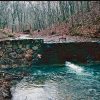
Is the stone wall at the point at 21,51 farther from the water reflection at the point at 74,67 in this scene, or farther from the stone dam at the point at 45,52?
the water reflection at the point at 74,67

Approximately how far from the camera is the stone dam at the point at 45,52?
74.1ft

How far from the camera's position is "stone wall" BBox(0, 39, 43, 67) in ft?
73.0

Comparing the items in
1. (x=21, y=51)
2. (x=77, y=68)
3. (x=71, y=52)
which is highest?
(x=21, y=51)

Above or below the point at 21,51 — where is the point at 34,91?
below

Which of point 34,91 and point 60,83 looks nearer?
point 34,91

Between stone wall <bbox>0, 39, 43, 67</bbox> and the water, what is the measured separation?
3.73 feet

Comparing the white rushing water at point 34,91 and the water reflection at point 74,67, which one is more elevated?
the white rushing water at point 34,91

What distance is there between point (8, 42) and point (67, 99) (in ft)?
38.3

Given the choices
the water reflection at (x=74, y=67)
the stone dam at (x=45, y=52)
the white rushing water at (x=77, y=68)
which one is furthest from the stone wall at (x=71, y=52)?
the white rushing water at (x=77, y=68)

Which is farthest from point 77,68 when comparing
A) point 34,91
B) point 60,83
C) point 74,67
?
point 34,91

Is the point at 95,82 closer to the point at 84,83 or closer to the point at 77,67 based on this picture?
the point at 84,83

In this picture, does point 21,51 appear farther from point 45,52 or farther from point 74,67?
point 74,67

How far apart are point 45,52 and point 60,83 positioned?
7613 mm

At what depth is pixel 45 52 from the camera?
23.5 m
